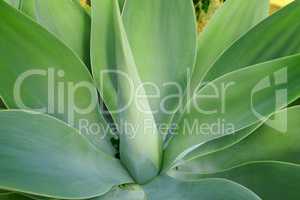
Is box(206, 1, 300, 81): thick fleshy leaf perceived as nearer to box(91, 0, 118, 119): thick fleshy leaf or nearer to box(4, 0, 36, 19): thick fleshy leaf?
box(91, 0, 118, 119): thick fleshy leaf

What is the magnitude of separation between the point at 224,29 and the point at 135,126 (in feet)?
0.66

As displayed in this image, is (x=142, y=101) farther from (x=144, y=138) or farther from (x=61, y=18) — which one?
(x=61, y=18)

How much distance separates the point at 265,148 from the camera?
52cm

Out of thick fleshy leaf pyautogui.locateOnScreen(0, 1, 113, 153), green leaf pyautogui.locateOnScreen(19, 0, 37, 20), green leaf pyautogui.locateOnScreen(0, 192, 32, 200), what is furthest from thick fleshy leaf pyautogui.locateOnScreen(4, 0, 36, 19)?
green leaf pyautogui.locateOnScreen(0, 192, 32, 200)

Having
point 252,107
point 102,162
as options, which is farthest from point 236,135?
point 102,162

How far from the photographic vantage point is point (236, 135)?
0.49 meters

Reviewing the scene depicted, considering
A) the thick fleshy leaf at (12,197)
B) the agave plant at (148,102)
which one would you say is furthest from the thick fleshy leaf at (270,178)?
the thick fleshy leaf at (12,197)

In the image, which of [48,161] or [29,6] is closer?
[48,161]

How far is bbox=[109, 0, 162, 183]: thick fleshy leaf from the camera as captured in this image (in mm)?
461

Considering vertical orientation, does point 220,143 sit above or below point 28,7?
below

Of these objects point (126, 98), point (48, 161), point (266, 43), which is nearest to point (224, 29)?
point (266, 43)

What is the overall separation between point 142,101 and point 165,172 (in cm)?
10

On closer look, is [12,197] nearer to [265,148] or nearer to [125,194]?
[125,194]

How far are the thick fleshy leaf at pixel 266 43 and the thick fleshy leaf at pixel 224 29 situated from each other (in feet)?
0.14
